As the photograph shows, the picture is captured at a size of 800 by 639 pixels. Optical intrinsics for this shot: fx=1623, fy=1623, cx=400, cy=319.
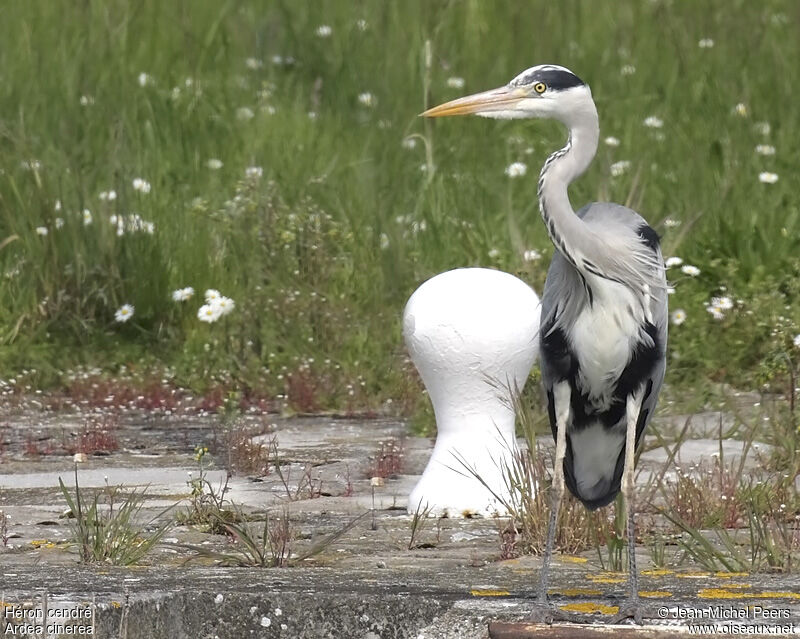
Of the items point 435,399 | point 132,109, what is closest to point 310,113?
point 132,109

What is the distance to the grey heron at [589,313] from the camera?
16.3 feet

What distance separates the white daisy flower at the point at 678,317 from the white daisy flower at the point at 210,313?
102 inches

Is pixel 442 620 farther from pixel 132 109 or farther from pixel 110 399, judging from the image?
pixel 132 109

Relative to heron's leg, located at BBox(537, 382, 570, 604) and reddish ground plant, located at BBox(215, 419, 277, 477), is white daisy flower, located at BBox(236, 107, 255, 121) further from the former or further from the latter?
heron's leg, located at BBox(537, 382, 570, 604)

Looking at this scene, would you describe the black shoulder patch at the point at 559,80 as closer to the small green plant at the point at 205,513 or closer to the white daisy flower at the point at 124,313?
the small green plant at the point at 205,513

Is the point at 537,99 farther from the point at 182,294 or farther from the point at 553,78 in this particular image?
the point at 182,294

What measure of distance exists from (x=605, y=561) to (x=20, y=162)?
624 cm

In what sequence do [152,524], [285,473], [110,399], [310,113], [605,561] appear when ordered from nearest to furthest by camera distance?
[605,561] → [152,524] → [285,473] → [110,399] → [310,113]

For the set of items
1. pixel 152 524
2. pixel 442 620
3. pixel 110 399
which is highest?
pixel 442 620

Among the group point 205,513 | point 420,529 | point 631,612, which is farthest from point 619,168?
point 631,612

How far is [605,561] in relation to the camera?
18.2 feet

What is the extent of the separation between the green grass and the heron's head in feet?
7.77

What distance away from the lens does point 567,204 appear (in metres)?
→ 4.97

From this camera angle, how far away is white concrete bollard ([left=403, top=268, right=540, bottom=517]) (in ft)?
20.8
